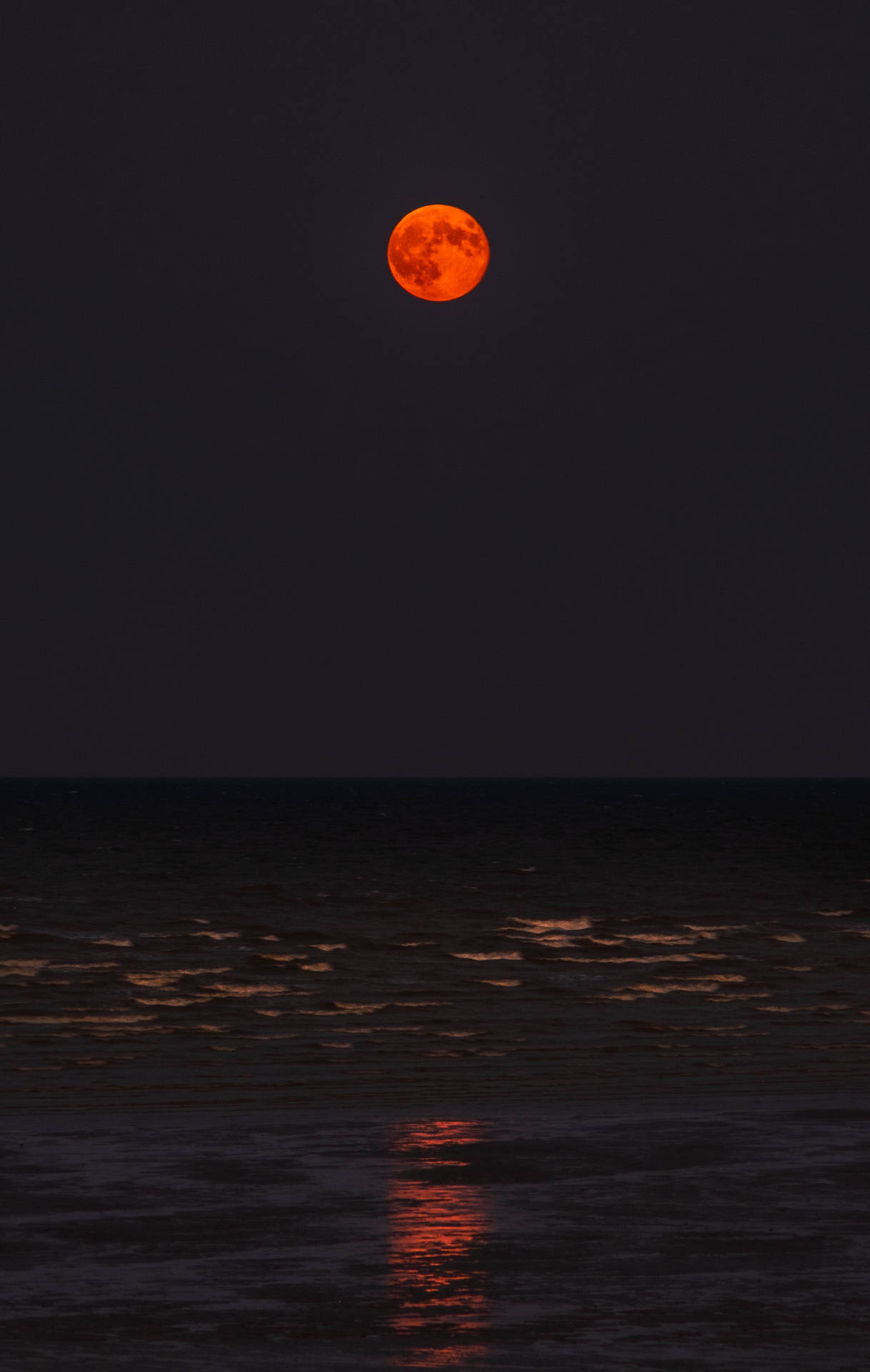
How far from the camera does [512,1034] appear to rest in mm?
25234

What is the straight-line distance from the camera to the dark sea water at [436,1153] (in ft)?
32.8

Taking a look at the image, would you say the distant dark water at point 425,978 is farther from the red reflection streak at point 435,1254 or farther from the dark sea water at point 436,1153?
the red reflection streak at point 435,1254

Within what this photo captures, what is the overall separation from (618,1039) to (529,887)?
160ft

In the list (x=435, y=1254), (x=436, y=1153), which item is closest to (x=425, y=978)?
(x=436, y=1153)

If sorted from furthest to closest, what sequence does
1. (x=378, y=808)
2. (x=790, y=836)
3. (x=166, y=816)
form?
1. (x=378, y=808)
2. (x=166, y=816)
3. (x=790, y=836)

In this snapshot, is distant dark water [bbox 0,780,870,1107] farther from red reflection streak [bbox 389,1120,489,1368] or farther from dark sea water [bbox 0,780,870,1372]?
red reflection streak [bbox 389,1120,489,1368]

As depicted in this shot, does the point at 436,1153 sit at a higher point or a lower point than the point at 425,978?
higher


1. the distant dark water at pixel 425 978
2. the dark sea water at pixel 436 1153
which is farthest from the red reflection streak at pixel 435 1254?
the distant dark water at pixel 425 978

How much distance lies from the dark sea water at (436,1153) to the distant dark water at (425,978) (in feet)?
0.44

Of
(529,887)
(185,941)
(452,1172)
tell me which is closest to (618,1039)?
(452,1172)

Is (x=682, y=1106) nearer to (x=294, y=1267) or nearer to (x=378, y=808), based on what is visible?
(x=294, y=1267)

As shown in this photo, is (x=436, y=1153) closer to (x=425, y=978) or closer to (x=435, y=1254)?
(x=435, y=1254)

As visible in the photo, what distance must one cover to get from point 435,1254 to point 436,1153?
3.24 m

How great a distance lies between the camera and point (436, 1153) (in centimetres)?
1465
